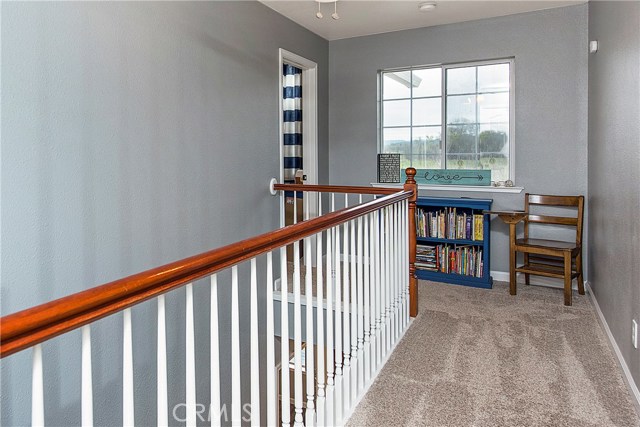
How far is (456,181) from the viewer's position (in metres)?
4.32

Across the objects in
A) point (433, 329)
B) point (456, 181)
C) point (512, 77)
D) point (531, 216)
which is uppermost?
point (512, 77)

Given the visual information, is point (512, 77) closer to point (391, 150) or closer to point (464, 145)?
point (464, 145)

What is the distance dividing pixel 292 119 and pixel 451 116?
1.70 meters

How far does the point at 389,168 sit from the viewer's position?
470cm

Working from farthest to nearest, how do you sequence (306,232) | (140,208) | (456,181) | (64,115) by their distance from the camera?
(456,181), (140,208), (64,115), (306,232)

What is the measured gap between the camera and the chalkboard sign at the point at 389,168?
15.3 feet

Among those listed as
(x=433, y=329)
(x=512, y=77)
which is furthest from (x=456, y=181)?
(x=433, y=329)

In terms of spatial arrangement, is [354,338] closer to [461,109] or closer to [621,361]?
[621,361]

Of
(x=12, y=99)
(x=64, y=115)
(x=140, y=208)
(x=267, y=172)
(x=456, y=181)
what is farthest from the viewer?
(x=456, y=181)

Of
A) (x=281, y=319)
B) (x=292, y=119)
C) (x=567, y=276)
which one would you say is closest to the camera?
(x=281, y=319)

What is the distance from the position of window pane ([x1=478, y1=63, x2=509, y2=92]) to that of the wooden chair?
1.08 m

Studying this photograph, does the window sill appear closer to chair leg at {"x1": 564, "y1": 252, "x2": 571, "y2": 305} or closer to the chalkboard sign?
the chalkboard sign

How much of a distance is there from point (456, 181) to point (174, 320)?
292 centimetres

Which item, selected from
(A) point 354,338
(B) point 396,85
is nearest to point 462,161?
(B) point 396,85
